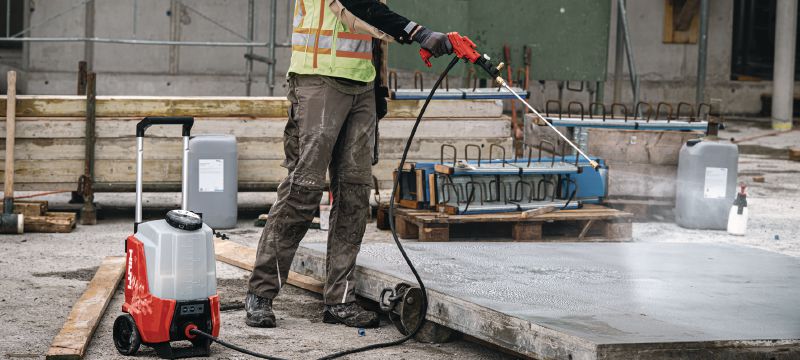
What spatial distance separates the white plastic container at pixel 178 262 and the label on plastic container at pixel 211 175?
3754 millimetres

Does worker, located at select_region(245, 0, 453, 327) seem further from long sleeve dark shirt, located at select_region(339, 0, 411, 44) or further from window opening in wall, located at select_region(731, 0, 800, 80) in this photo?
window opening in wall, located at select_region(731, 0, 800, 80)

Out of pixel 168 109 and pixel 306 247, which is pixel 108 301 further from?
pixel 168 109

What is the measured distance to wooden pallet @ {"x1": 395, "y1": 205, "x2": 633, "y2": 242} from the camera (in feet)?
25.7

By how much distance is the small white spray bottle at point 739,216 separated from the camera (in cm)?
862

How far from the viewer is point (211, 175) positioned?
8.41 metres

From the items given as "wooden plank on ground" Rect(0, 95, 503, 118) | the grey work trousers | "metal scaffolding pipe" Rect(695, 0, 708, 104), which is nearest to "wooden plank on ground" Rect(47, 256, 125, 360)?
the grey work trousers

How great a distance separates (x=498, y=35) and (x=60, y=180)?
5.59 metres

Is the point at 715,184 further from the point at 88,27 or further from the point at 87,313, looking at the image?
the point at 88,27

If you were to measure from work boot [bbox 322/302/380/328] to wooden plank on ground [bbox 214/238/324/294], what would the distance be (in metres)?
0.54

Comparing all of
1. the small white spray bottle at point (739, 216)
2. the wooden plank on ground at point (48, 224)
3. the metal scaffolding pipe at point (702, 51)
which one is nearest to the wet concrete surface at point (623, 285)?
the small white spray bottle at point (739, 216)

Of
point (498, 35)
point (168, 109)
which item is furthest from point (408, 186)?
point (498, 35)

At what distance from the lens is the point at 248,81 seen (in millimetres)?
13344

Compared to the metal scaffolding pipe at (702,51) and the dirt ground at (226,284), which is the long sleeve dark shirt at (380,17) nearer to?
the dirt ground at (226,284)

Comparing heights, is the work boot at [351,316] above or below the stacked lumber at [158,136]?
below
